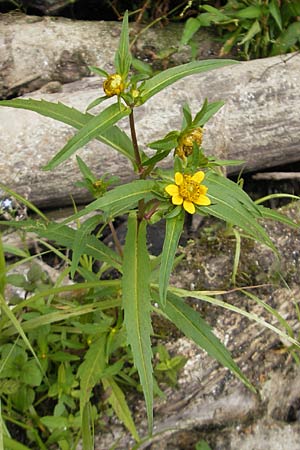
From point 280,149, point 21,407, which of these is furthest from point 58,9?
point 21,407

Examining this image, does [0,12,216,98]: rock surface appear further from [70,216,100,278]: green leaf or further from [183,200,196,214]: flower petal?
[183,200,196,214]: flower petal

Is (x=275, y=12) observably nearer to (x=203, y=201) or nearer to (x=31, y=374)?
(x=203, y=201)

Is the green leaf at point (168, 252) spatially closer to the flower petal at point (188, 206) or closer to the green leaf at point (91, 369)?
the flower petal at point (188, 206)

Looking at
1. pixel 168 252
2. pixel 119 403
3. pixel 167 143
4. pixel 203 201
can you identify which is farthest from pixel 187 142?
pixel 119 403

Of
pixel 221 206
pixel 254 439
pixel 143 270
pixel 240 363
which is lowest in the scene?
pixel 254 439

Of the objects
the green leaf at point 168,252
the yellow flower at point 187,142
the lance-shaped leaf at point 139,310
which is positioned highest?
the yellow flower at point 187,142

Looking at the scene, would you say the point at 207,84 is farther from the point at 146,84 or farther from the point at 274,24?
the point at 146,84

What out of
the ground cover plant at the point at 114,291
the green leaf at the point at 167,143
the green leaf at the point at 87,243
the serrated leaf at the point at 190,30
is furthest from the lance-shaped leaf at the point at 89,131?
the serrated leaf at the point at 190,30
